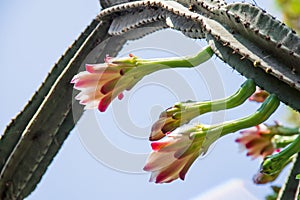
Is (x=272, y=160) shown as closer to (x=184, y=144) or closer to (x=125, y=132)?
(x=184, y=144)

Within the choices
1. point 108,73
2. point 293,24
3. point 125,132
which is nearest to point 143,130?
point 125,132

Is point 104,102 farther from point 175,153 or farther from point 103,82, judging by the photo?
point 175,153

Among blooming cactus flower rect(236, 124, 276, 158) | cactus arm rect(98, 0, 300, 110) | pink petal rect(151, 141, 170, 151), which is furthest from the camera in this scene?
blooming cactus flower rect(236, 124, 276, 158)

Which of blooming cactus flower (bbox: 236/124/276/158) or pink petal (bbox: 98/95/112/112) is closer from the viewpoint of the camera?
pink petal (bbox: 98/95/112/112)

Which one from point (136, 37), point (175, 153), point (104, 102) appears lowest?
point (175, 153)

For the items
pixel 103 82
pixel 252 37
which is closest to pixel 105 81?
pixel 103 82

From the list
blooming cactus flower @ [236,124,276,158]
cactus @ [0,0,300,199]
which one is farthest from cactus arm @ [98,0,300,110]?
blooming cactus flower @ [236,124,276,158]

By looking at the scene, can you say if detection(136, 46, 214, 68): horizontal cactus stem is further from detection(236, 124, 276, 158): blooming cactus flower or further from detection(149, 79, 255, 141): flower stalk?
detection(236, 124, 276, 158): blooming cactus flower
